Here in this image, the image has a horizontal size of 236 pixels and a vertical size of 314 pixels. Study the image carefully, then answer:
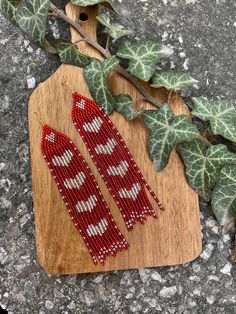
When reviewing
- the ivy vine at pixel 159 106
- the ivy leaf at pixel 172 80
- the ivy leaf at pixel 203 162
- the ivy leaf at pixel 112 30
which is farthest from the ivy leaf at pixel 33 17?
the ivy leaf at pixel 203 162

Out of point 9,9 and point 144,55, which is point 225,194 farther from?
point 9,9

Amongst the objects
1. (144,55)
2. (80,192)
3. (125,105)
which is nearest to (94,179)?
(80,192)

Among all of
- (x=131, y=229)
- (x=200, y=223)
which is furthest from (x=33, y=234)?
(x=200, y=223)

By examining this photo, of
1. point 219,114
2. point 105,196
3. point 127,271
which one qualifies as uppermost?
point 219,114

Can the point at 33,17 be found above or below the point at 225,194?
above

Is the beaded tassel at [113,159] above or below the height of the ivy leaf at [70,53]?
below

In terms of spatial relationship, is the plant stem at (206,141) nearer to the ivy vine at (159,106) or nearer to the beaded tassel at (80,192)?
the ivy vine at (159,106)
